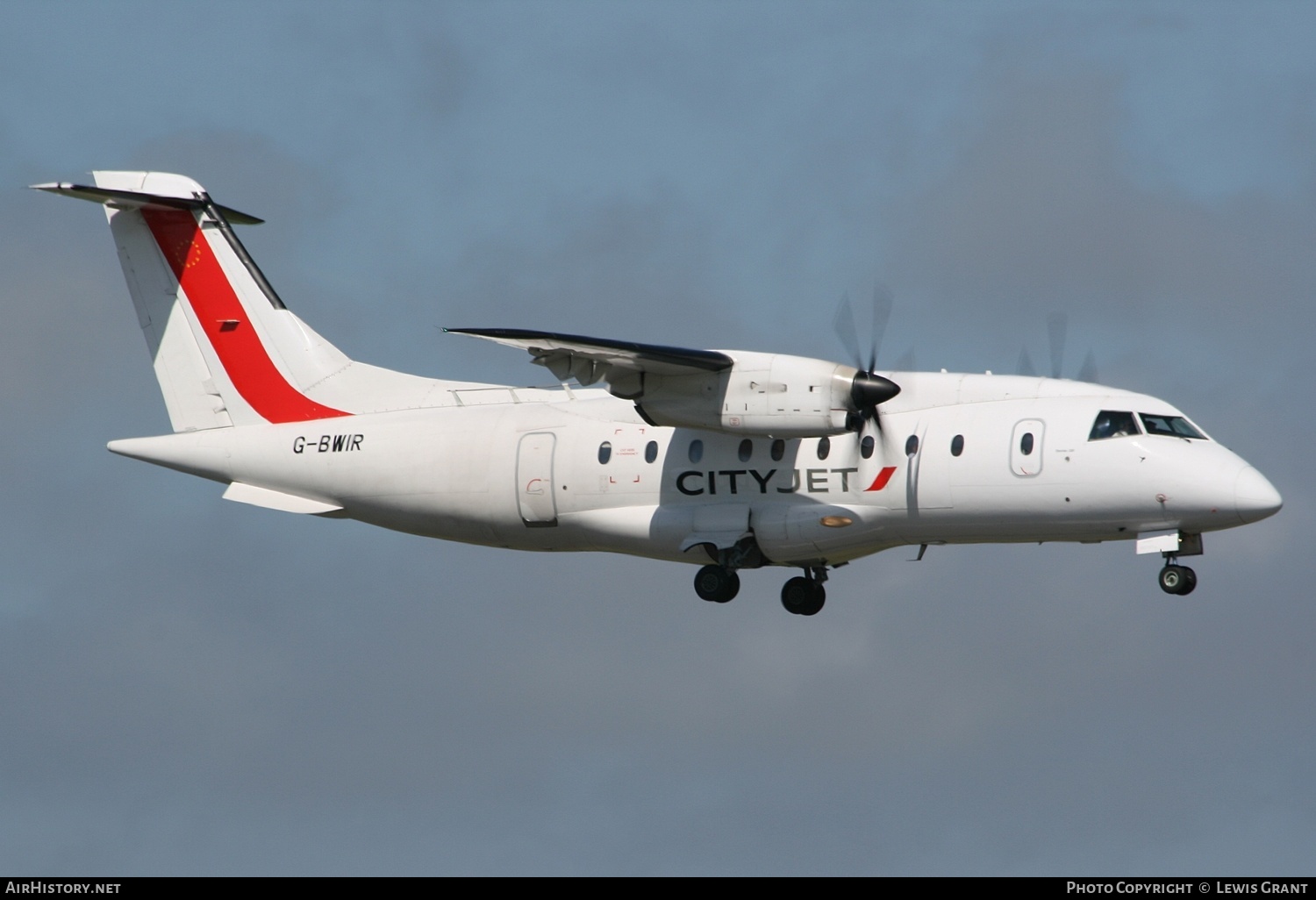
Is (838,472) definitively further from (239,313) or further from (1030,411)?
(239,313)

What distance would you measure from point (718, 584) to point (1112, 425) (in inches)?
229

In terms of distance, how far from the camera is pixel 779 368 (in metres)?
24.5

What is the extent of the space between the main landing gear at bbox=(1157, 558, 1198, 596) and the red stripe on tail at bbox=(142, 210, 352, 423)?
13741mm

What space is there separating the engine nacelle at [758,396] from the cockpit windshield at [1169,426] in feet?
12.1

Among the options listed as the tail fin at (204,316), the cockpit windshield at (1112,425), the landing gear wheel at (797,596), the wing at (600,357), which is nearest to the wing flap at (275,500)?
the tail fin at (204,316)

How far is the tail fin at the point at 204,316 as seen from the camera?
29.6 metres

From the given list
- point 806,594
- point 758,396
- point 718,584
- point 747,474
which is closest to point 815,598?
point 806,594

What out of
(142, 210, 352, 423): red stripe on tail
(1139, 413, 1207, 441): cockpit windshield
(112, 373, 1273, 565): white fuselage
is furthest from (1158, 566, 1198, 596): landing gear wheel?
(142, 210, 352, 423): red stripe on tail

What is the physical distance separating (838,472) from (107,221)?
13.1 meters

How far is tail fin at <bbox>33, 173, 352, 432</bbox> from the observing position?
2956 cm

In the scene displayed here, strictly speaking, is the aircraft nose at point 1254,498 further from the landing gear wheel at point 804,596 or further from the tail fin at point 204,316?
the tail fin at point 204,316

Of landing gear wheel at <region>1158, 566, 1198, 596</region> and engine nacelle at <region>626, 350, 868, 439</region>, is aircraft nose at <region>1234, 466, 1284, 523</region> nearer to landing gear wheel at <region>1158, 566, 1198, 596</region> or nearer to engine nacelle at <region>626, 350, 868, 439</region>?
landing gear wheel at <region>1158, 566, 1198, 596</region>

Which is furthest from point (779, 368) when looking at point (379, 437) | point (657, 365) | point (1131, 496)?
point (379, 437)
